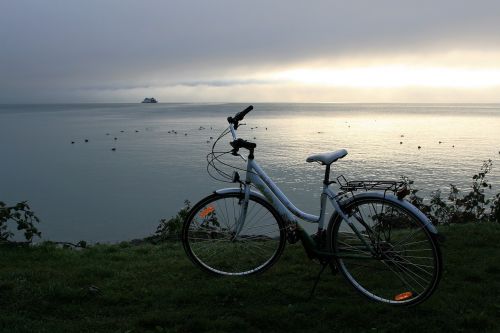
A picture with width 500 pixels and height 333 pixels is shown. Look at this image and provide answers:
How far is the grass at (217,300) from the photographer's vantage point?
13.2ft

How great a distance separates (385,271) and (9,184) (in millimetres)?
18631

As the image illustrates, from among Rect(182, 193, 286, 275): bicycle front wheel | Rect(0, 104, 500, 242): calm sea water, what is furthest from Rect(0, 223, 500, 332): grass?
Rect(0, 104, 500, 242): calm sea water

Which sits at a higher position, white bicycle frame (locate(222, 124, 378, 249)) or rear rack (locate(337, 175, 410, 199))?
rear rack (locate(337, 175, 410, 199))

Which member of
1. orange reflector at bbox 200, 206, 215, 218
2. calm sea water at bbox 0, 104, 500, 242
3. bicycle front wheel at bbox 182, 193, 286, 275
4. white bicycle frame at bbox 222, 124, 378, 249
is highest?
white bicycle frame at bbox 222, 124, 378, 249

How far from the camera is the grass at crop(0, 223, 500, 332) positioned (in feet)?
13.2

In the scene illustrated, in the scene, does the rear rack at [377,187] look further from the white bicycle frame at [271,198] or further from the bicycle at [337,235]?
the white bicycle frame at [271,198]

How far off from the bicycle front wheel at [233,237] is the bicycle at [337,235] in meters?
0.01

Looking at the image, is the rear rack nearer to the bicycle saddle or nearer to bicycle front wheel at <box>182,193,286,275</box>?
the bicycle saddle

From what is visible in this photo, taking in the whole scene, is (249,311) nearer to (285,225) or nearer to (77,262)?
(285,225)

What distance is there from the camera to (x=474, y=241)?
254 inches

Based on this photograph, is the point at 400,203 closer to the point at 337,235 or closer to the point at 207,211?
the point at 337,235

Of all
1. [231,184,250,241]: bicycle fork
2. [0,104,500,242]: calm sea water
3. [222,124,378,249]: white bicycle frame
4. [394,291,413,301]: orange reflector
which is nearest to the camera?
[394,291,413,301]: orange reflector

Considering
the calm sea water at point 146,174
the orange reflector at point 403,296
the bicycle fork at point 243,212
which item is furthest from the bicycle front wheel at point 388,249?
the calm sea water at point 146,174

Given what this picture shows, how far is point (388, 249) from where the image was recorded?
14.7ft
